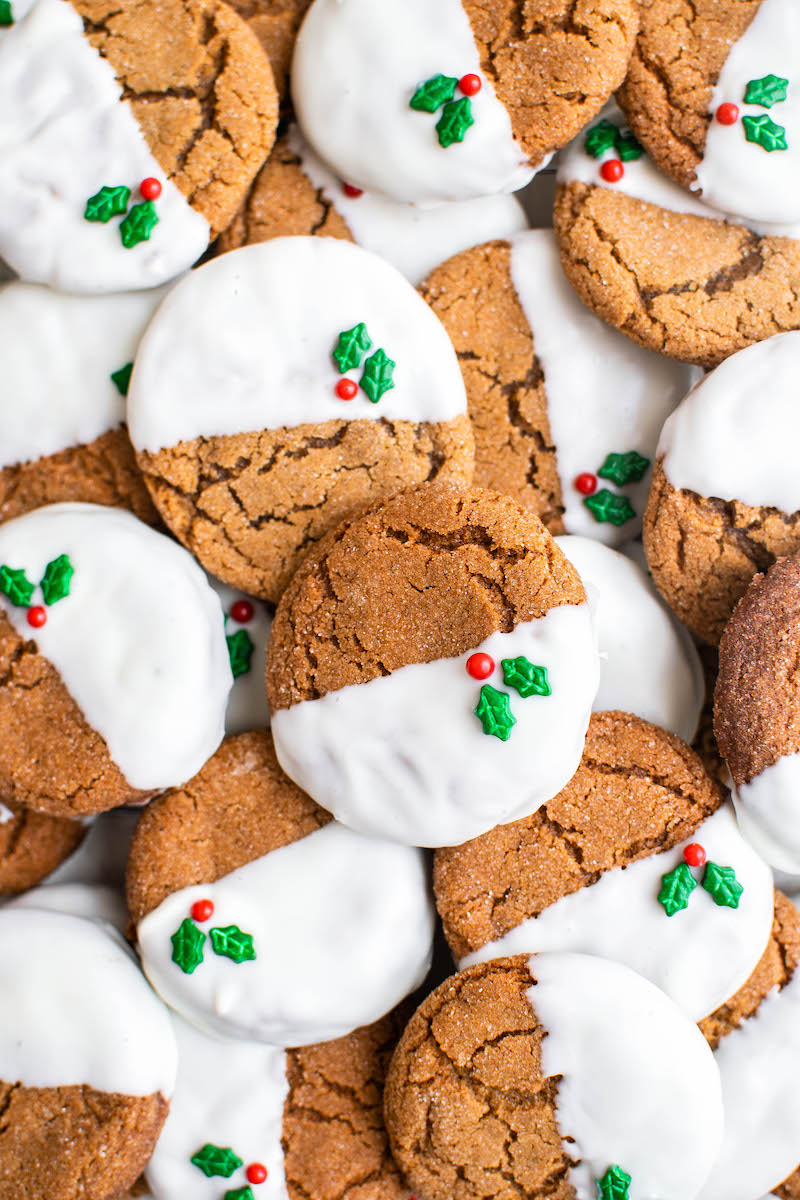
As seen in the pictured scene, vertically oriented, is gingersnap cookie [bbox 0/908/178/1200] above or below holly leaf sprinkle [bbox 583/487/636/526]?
below

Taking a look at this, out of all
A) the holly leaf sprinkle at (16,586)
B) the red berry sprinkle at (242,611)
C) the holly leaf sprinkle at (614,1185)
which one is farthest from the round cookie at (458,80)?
the holly leaf sprinkle at (614,1185)

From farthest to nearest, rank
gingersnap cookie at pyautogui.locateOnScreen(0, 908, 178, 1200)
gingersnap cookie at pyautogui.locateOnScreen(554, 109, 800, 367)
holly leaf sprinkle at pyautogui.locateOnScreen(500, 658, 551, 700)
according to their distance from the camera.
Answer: gingersnap cookie at pyautogui.locateOnScreen(554, 109, 800, 367), gingersnap cookie at pyautogui.locateOnScreen(0, 908, 178, 1200), holly leaf sprinkle at pyautogui.locateOnScreen(500, 658, 551, 700)

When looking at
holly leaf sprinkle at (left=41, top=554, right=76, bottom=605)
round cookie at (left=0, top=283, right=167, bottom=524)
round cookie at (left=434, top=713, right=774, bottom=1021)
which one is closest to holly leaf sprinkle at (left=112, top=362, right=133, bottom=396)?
round cookie at (left=0, top=283, right=167, bottom=524)

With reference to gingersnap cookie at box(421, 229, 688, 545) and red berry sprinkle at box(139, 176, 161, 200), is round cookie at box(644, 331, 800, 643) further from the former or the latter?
red berry sprinkle at box(139, 176, 161, 200)

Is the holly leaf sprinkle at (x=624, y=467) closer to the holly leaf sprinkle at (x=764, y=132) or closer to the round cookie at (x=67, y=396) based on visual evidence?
the holly leaf sprinkle at (x=764, y=132)

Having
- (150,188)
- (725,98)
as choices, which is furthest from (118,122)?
(725,98)

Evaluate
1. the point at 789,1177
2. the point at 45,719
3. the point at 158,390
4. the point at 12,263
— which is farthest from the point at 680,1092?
the point at 12,263

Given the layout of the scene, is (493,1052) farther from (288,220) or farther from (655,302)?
(288,220)
